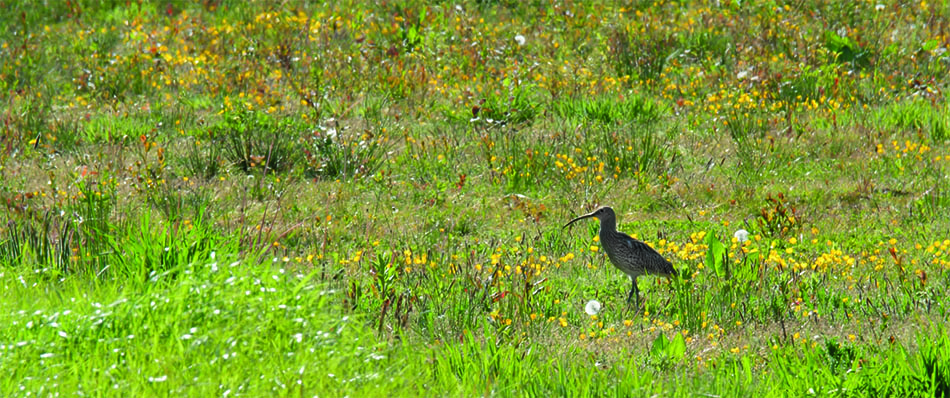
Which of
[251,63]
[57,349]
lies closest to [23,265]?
[57,349]

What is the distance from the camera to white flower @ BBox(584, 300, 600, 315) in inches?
218

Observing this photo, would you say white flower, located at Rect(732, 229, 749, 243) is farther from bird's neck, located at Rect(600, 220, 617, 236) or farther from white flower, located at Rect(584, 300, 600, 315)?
white flower, located at Rect(584, 300, 600, 315)

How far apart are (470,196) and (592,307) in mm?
2762

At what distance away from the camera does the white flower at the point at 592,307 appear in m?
5.53

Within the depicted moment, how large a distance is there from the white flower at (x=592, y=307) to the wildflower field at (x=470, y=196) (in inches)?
0.8

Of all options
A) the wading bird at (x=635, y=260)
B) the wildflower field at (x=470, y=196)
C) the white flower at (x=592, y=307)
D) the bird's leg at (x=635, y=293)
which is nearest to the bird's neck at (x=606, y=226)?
the wading bird at (x=635, y=260)

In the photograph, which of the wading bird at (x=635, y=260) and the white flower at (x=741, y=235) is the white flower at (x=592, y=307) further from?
the white flower at (x=741, y=235)

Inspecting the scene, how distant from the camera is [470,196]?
27.0 ft

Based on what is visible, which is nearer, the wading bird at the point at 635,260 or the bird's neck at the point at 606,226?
the wading bird at the point at 635,260

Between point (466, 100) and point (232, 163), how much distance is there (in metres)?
2.50

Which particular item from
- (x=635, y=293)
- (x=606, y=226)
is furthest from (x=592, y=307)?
(x=606, y=226)

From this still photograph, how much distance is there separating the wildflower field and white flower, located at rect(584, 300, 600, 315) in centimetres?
2

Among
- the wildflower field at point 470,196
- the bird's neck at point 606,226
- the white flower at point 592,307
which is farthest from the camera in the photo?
the bird's neck at point 606,226

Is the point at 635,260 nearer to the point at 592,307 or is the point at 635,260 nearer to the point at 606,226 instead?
the point at 592,307
